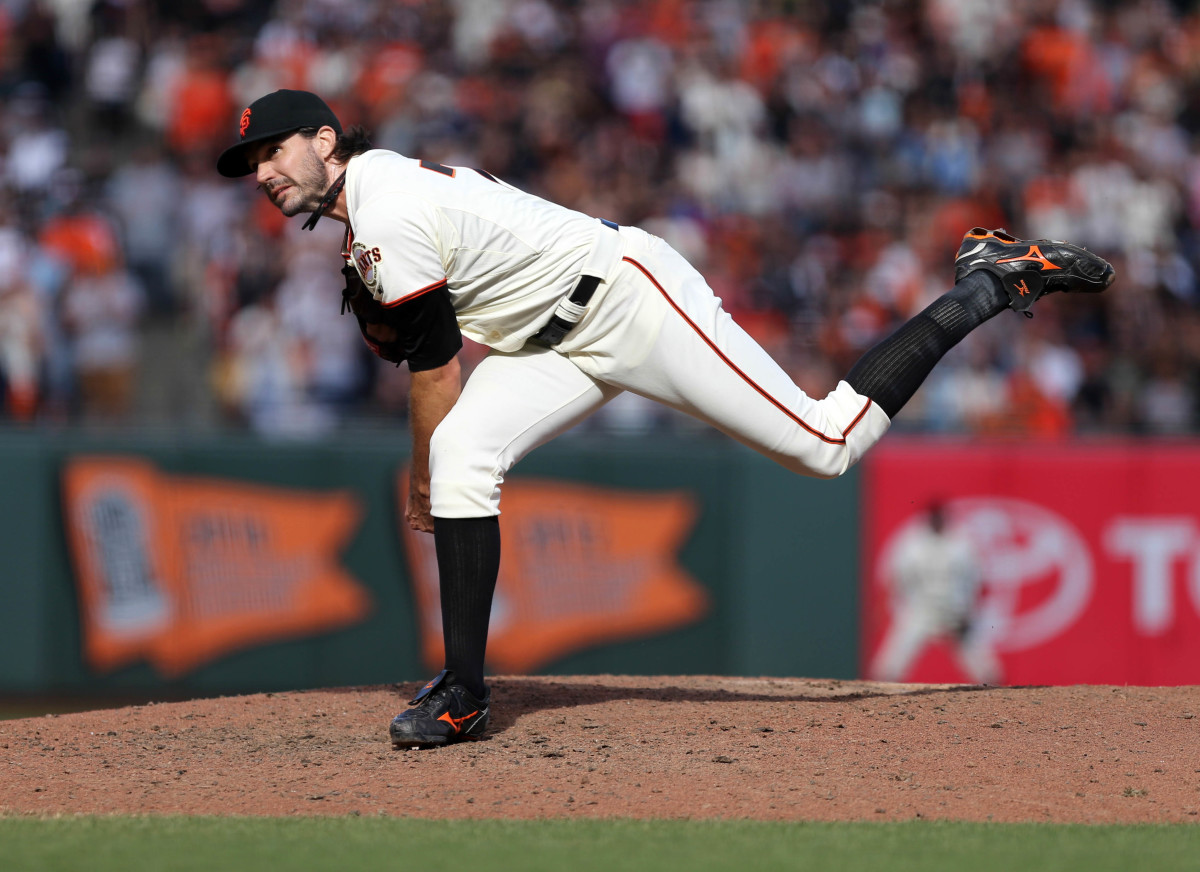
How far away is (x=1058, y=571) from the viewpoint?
935 centimetres

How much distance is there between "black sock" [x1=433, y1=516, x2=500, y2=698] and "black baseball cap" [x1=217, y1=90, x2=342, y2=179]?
121 cm

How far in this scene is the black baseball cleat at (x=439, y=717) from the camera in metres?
4.36

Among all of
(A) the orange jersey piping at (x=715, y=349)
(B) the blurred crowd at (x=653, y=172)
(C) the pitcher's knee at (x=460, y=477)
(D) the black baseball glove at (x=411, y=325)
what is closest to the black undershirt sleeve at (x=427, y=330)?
(D) the black baseball glove at (x=411, y=325)

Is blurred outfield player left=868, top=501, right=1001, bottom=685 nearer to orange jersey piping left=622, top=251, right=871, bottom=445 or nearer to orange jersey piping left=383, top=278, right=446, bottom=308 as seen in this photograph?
orange jersey piping left=622, top=251, right=871, bottom=445

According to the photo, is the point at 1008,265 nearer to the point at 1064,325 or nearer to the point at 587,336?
the point at 587,336

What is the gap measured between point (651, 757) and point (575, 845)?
87cm

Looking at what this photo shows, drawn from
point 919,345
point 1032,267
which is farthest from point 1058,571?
point 919,345

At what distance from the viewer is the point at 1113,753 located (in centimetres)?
445

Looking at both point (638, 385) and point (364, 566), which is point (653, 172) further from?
point (638, 385)

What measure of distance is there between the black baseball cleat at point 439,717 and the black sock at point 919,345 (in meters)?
1.54

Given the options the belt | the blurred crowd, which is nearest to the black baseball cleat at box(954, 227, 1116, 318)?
the belt

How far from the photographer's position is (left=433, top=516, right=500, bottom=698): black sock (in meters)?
4.39

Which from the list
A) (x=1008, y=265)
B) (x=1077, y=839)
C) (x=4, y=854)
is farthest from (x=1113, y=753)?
(x=4, y=854)

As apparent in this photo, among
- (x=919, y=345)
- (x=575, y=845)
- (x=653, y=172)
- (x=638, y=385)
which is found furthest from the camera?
(x=653, y=172)
